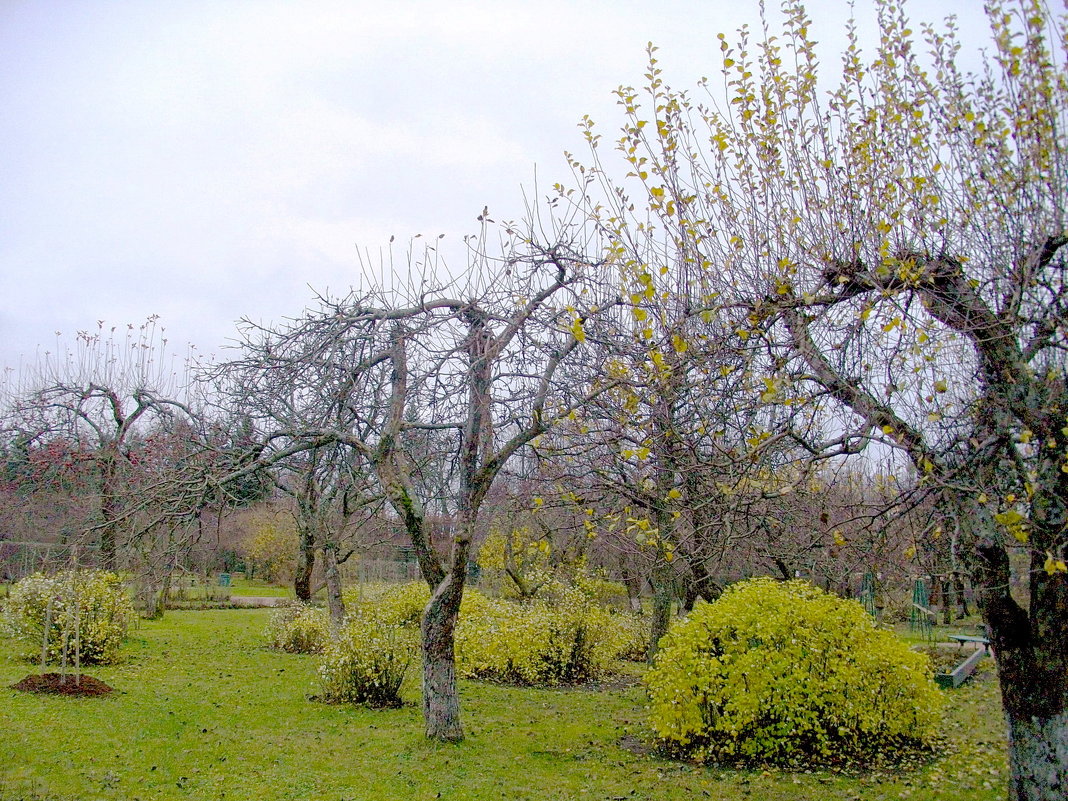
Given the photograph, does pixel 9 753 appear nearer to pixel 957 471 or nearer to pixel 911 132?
pixel 957 471

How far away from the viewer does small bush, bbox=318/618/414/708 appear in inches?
387

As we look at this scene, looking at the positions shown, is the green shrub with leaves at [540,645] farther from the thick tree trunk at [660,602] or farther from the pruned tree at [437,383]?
the pruned tree at [437,383]

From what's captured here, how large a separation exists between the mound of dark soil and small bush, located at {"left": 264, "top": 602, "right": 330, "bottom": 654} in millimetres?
5040

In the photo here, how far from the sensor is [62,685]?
377 inches

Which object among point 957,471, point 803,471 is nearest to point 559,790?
point 803,471

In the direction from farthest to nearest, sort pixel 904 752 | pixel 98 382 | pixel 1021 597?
pixel 98 382 < pixel 1021 597 < pixel 904 752

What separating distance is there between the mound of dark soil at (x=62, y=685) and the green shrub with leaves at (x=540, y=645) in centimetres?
544

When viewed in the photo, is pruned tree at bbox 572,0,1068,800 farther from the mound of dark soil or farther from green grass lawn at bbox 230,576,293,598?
green grass lawn at bbox 230,576,293,598

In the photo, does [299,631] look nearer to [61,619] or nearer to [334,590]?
[334,590]

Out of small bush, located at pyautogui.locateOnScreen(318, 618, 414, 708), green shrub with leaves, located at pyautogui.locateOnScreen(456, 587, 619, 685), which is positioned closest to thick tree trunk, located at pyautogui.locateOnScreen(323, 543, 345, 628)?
green shrub with leaves, located at pyautogui.locateOnScreen(456, 587, 619, 685)

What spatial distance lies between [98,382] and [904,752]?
16.7 m

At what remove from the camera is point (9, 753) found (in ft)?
22.6

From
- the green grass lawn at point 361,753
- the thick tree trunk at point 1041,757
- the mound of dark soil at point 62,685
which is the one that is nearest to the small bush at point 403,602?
the green grass lawn at point 361,753

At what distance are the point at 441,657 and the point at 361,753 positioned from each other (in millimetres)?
1227
